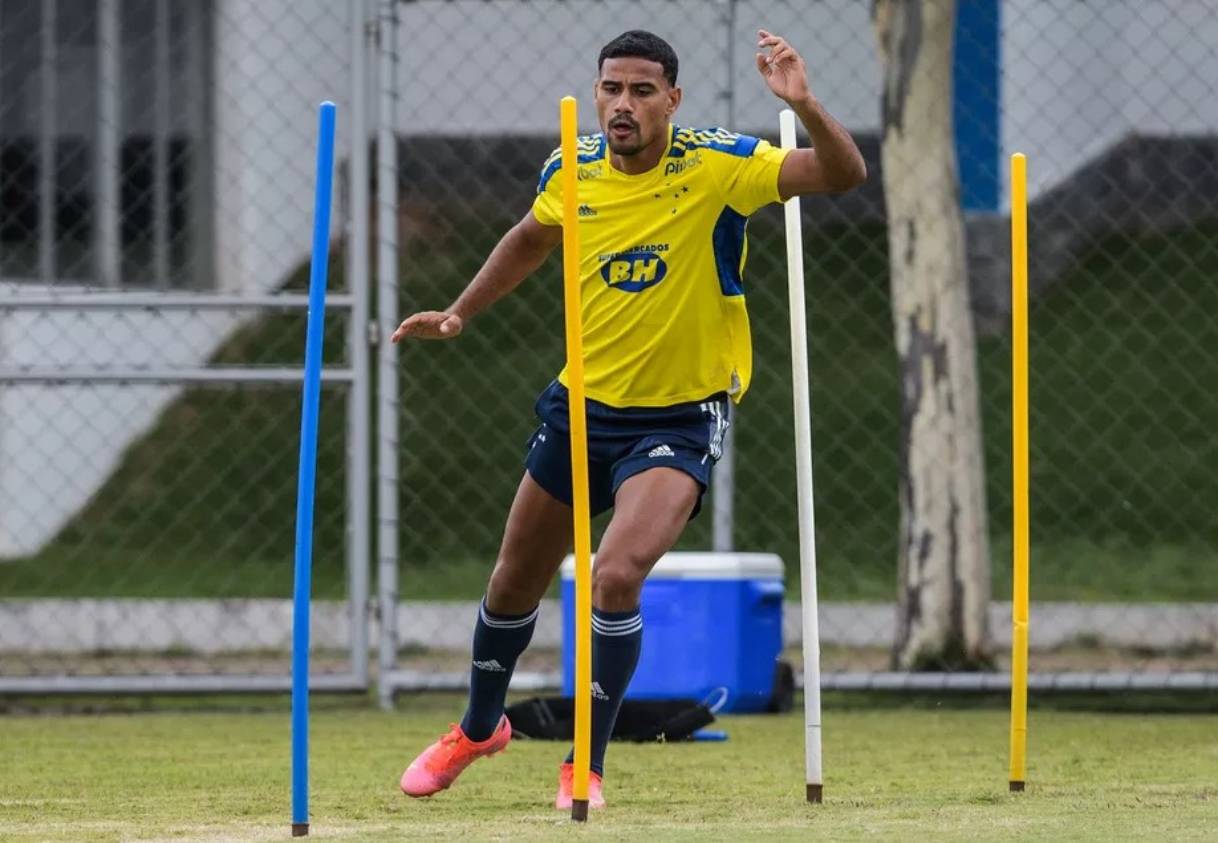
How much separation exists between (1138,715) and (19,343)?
828 cm

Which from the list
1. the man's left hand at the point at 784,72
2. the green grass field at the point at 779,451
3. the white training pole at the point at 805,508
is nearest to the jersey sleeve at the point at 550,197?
the white training pole at the point at 805,508

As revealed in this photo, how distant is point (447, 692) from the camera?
8.90 meters

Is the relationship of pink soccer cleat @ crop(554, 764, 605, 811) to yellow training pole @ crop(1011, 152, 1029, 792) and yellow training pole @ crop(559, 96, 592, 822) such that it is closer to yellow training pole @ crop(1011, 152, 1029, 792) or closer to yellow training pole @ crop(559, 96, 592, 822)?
yellow training pole @ crop(559, 96, 592, 822)

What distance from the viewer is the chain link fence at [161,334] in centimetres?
1173

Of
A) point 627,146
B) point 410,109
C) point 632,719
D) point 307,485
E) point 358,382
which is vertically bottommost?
point 632,719

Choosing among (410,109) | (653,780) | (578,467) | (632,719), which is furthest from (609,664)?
(410,109)

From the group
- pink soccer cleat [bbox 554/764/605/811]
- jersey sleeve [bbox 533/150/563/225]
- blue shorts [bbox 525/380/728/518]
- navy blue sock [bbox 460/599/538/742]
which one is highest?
jersey sleeve [bbox 533/150/563/225]

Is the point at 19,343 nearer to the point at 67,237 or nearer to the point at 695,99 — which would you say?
the point at 67,237

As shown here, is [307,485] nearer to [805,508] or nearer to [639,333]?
[639,333]

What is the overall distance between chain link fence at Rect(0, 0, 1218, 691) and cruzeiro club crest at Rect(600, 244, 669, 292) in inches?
250

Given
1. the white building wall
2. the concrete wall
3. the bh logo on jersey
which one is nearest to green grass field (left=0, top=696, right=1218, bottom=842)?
the bh logo on jersey

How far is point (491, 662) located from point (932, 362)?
153 inches

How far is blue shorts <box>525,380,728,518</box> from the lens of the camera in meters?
5.25

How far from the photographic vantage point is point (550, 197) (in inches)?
216
